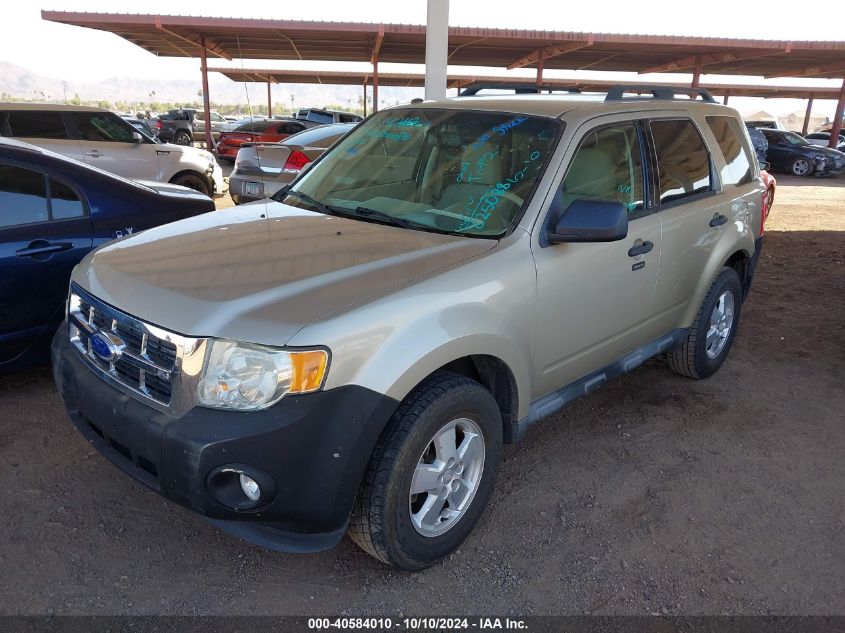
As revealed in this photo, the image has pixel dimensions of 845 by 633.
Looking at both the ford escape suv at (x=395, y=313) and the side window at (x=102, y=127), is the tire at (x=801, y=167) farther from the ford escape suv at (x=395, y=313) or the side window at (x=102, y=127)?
the ford escape suv at (x=395, y=313)

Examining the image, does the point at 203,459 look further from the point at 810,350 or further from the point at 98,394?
the point at 810,350

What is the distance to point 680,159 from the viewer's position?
3885 mm

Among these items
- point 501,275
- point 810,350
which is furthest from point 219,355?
point 810,350

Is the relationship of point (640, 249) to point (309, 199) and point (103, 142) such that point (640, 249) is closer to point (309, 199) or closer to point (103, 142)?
point (309, 199)

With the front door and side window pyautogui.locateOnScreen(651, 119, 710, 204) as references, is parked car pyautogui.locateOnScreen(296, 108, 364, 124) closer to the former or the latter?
side window pyautogui.locateOnScreen(651, 119, 710, 204)

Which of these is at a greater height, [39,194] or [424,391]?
[39,194]

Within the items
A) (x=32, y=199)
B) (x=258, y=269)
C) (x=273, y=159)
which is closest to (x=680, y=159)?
(x=258, y=269)

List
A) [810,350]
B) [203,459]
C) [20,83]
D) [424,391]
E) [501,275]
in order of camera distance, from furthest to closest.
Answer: [20,83] < [810,350] < [501,275] < [424,391] < [203,459]

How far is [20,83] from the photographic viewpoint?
19712cm

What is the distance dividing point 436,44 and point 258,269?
725cm

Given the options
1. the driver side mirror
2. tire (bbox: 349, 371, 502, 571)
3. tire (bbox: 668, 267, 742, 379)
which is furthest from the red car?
tire (bbox: 349, 371, 502, 571)

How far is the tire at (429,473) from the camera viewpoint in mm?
2350

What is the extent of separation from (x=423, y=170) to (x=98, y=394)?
186 cm

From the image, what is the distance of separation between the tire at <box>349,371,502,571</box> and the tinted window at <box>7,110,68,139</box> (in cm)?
874
